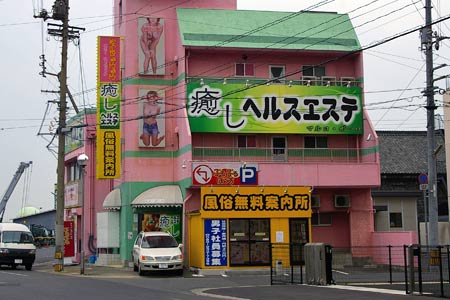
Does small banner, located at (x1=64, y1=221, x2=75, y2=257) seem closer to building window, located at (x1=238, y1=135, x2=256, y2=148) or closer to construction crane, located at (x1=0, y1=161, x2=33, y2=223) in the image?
building window, located at (x1=238, y1=135, x2=256, y2=148)

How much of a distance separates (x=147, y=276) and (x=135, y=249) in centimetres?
234

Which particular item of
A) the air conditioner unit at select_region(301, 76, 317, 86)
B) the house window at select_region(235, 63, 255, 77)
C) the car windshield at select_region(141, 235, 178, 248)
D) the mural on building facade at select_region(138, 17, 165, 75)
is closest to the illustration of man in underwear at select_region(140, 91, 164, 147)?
the mural on building facade at select_region(138, 17, 165, 75)

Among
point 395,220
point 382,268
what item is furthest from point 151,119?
point 395,220

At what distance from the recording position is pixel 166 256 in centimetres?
2941

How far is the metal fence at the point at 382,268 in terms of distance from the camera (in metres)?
19.4

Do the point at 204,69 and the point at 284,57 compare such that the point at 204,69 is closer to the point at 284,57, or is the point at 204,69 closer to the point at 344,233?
the point at 284,57

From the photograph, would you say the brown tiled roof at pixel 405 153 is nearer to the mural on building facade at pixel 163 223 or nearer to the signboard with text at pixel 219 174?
the signboard with text at pixel 219 174

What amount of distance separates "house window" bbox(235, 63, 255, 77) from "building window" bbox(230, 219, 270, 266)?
30.5ft

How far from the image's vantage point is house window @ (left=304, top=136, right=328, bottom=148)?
37347mm

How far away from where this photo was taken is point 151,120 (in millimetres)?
36000

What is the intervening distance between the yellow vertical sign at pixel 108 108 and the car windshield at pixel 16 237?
19.3 ft

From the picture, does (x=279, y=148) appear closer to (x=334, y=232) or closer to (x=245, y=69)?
(x=245, y=69)

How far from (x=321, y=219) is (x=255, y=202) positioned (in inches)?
260

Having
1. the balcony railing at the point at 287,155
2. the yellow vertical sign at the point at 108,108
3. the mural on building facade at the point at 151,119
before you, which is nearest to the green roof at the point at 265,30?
the mural on building facade at the point at 151,119
